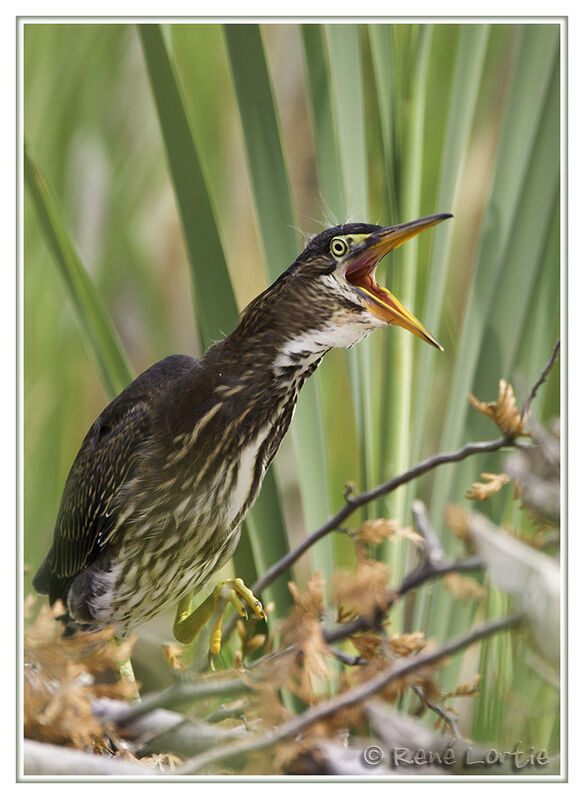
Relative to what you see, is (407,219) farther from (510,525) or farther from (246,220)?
(510,525)

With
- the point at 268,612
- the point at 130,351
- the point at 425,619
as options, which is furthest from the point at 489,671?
the point at 130,351

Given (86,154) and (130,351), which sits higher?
(86,154)

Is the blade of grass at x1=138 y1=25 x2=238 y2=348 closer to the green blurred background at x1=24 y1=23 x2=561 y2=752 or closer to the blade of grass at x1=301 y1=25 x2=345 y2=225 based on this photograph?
the green blurred background at x1=24 y1=23 x2=561 y2=752

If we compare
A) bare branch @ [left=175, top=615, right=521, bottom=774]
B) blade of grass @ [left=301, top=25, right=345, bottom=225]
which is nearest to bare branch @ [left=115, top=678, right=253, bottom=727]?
bare branch @ [left=175, top=615, right=521, bottom=774]

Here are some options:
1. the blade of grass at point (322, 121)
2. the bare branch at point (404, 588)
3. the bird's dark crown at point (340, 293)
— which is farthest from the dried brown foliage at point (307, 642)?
the blade of grass at point (322, 121)

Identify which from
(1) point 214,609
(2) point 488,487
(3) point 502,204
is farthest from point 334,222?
(1) point 214,609

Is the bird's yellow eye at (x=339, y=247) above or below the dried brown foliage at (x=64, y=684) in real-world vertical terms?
above

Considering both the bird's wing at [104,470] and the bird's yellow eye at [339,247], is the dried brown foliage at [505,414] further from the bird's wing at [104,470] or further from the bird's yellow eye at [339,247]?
the bird's wing at [104,470]
